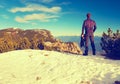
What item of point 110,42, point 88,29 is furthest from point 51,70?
point 110,42

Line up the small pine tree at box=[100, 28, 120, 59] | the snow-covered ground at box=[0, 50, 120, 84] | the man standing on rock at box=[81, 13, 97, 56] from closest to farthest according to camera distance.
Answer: the snow-covered ground at box=[0, 50, 120, 84], the man standing on rock at box=[81, 13, 97, 56], the small pine tree at box=[100, 28, 120, 59]

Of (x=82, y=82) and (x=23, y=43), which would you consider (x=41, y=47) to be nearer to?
(x=23, y=43)

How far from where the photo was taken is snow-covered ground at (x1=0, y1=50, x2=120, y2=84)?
1241 centimetres

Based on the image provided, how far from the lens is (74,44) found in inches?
1635

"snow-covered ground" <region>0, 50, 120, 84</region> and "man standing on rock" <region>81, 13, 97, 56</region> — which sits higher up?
"man standing on rock" <region>81, 13, 97, 56</region>

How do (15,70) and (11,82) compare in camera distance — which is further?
(15,70)

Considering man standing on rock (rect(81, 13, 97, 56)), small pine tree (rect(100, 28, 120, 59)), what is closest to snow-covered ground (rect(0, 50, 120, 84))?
man standing on rock (rect(81, 13, 97, 56))

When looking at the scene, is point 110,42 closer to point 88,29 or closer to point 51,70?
point 88,29

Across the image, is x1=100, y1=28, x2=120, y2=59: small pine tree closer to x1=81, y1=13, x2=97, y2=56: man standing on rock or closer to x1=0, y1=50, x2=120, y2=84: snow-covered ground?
x1=81, y1=13, x2=97, y2=56: man standing on rock

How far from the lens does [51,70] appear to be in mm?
13734

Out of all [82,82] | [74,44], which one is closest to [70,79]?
[82,82]

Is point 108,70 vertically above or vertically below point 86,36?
below

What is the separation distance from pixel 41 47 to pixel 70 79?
13.8 meters

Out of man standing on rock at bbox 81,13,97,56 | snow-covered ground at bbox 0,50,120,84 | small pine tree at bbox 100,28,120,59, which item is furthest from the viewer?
small pine tree at bbox 100,28,120,59
